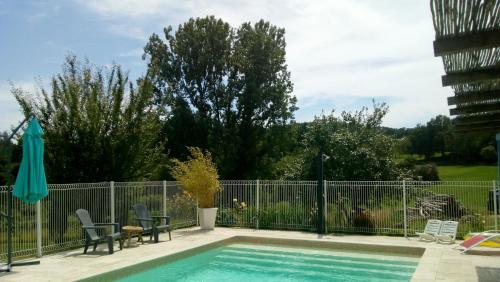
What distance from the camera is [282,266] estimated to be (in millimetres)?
10367

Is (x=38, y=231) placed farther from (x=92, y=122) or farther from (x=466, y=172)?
(x=466, y=172)

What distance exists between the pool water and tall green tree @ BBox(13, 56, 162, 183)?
4098 millimetres

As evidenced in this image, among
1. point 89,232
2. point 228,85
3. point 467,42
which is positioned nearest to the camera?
point 467,42

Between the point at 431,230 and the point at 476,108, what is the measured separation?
544 centimetres

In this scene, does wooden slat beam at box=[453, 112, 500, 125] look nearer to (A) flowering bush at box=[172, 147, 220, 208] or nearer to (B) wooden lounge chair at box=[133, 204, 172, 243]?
(B) wooden lounge chair at box=[133, 204, 172, 243]

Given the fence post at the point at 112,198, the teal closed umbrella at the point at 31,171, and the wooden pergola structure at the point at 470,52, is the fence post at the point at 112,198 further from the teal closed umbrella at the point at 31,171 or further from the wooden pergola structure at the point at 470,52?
the wooden pergola structure at the point at 470,52

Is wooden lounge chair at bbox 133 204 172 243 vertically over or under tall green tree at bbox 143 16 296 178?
under

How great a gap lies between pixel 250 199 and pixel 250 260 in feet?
14.0

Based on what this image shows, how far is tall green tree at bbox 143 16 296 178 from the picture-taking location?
2781cm

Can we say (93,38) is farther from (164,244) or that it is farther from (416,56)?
(416,56)

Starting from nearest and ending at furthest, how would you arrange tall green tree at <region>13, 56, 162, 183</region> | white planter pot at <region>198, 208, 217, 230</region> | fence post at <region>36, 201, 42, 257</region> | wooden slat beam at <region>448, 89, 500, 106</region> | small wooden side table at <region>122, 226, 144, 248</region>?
wooden slat beam at <region>448, 89, 500, 106</region> < fence post at <region>36, 201, 42, 257</region> < small wooden side table at <region>122, 226, 144, 248</region> < tall green tree at <region>13, 56, 162, 183</region> < white planter pot at <region>198, 208, 217, 230</region>

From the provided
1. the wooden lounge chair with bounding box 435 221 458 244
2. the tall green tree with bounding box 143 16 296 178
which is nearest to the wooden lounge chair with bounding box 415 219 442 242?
the wooden lounge chair with bounding box 435 221 458 244

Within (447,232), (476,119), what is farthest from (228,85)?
(476,119)

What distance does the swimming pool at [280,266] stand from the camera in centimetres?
930
